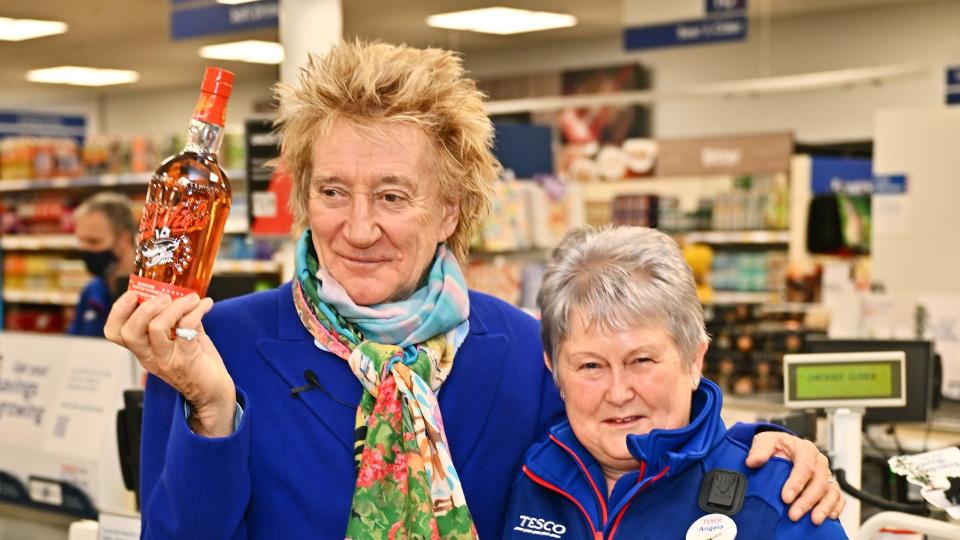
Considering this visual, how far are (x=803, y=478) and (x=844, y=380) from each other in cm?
78

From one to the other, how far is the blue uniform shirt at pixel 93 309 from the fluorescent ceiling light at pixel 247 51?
8.74 meters

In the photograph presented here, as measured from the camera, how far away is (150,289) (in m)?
1.50

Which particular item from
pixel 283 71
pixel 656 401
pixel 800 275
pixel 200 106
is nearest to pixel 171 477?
pixel 200 106

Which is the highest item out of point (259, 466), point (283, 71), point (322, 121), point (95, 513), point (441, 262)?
point (283, 71)

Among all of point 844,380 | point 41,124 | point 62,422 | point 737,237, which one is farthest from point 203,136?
point 41,124

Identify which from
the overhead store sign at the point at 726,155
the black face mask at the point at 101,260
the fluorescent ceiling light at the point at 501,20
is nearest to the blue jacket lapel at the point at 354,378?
the black face mask at the point at 101,260

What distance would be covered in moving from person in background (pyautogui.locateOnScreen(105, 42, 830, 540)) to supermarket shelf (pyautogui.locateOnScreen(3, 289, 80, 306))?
850 centimetres

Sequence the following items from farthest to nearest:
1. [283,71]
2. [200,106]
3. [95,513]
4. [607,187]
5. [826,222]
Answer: [607,187] < [826,222] < [283,71] < [95,513] < [200,106]

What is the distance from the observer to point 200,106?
1.58 m

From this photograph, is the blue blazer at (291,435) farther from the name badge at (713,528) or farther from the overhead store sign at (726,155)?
the overhead store sign at (726,155)

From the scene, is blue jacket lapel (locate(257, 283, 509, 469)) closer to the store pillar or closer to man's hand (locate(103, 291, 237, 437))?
man's hand (locate(103, 291, 237, 437))

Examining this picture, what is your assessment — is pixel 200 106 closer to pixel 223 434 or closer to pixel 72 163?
→ pixel 223 434

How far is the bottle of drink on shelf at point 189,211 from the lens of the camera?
154 cm

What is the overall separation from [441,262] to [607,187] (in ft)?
32.9
